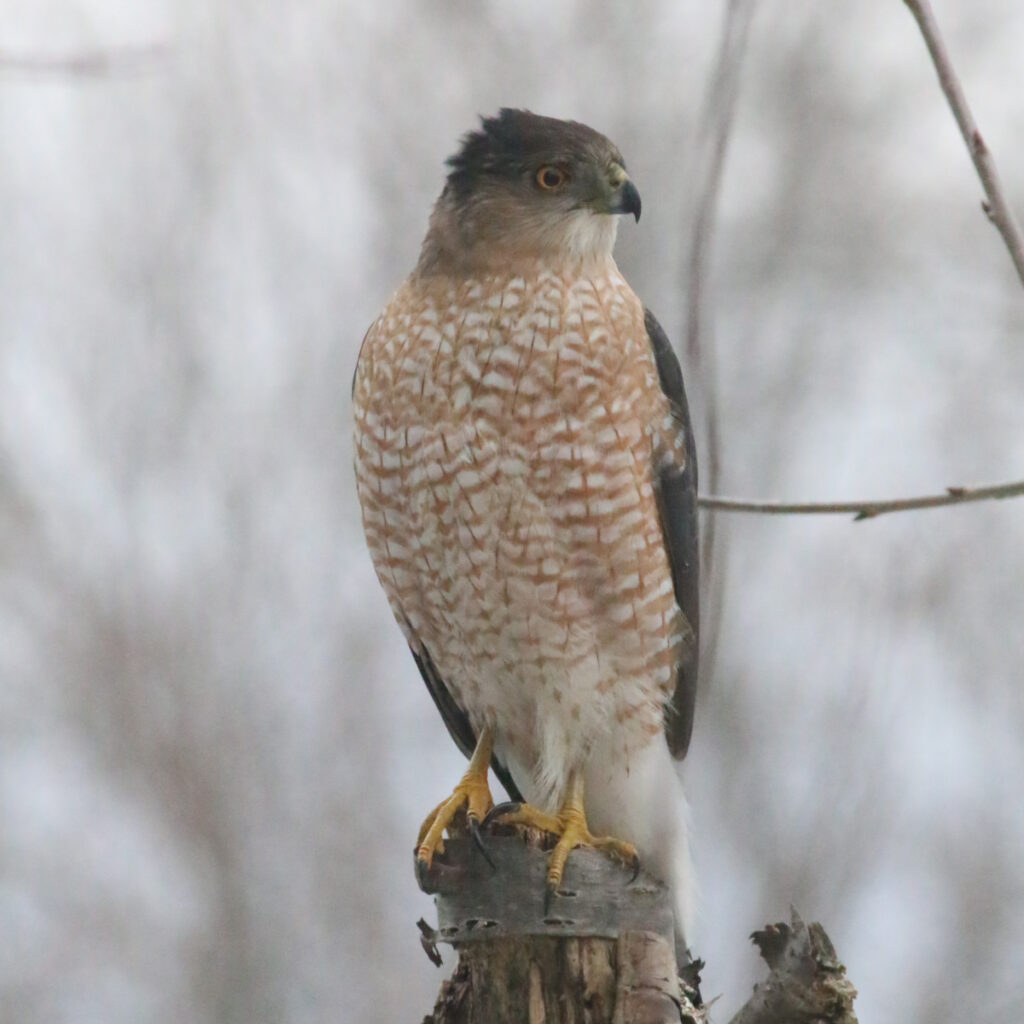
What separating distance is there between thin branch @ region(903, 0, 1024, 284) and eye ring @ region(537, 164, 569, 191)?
6.80 feet

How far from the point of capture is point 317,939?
8.82m

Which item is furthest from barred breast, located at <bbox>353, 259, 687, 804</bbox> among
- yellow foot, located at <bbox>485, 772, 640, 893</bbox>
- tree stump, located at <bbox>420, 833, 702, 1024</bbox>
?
tree stump, located at <bbox>420, 833, 702, 1024</bbox>

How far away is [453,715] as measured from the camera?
4410 mm

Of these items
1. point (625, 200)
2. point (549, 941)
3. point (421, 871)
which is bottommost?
point (549, 941)

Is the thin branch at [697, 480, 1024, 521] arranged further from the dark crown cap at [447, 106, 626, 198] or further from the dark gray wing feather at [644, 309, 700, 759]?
the dark crown cap at [447, 106, 626, 198]

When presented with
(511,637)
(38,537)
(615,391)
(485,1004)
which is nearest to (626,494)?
(615,391)

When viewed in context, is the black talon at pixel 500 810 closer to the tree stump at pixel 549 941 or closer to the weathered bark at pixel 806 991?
the tree stump at pixel 549 941

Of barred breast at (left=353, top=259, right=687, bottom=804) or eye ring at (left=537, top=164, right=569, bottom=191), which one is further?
eye ring at (left=537, top=164, right=569, bottom=191)

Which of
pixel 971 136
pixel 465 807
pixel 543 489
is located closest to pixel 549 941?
pixel 465 807

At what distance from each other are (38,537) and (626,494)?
23.2 ft

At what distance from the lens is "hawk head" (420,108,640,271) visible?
3.94 m

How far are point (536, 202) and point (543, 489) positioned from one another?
0.88 meters

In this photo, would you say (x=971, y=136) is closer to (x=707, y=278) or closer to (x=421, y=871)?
(x=707, y=278)

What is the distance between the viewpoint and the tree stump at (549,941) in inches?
117
